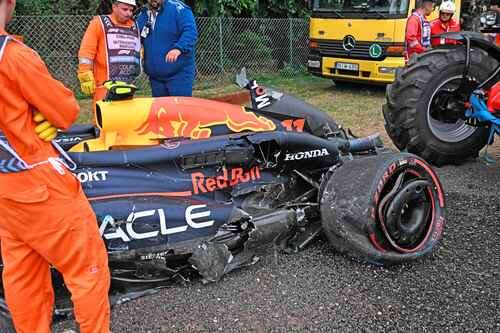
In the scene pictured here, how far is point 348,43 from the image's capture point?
10.3 meters

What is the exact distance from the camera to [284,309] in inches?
123

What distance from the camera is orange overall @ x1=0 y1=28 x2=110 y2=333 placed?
2.20 meters

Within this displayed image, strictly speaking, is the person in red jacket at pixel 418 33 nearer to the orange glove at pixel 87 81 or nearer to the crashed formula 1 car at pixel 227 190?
the crashed formula 1 car at pixel 227 190

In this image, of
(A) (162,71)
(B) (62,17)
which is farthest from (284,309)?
(B) (62,17)

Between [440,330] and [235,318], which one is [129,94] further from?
[440,330]

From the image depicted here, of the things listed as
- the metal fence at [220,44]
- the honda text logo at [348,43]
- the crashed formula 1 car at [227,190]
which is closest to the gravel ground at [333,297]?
the crashed formula 1 car at [227,190]

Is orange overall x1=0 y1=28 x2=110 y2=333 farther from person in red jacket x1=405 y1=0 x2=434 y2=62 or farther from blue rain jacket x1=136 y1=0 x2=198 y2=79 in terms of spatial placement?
person in red jacket x1=405 y1=0 x2=434 y2=62

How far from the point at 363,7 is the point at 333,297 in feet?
25.4

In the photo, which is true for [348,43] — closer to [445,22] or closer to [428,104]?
[445,22]

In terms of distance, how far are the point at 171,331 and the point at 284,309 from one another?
2.10ft

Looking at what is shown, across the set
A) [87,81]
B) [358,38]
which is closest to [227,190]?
[87,81]

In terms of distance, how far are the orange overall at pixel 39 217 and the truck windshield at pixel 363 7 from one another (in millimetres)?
8186

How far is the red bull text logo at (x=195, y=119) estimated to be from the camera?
3.40 m

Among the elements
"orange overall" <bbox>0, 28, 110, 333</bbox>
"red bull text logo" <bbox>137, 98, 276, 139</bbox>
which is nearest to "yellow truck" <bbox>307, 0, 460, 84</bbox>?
"red bull text logo" <bbox>137, 98, 276, 139</bbox>
